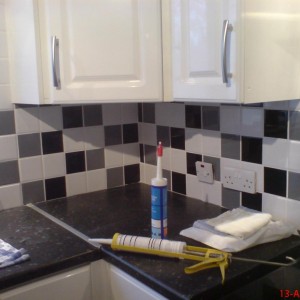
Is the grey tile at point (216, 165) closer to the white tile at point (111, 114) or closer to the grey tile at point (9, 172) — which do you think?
the white tile at point (111, 114)

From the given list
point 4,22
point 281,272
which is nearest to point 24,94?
point 4,22

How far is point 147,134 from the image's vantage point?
197cm

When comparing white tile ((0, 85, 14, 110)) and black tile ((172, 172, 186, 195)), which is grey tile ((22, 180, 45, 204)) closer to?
white tile ((0, 85, 14, 110))

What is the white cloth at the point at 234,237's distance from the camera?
4.06ft

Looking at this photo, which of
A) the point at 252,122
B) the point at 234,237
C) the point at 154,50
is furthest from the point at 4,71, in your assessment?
the point at 234,237

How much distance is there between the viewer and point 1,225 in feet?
4.98

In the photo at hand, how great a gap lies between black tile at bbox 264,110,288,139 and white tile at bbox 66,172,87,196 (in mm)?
847

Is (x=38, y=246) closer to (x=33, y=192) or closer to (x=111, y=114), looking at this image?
(x=33, y=192)

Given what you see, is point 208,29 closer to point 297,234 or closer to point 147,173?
point 297,234

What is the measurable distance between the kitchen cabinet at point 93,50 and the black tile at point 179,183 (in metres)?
0.51

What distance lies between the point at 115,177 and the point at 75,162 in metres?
0.22

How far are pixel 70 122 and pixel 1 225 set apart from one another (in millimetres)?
531

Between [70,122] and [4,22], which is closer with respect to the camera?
[4,22]
